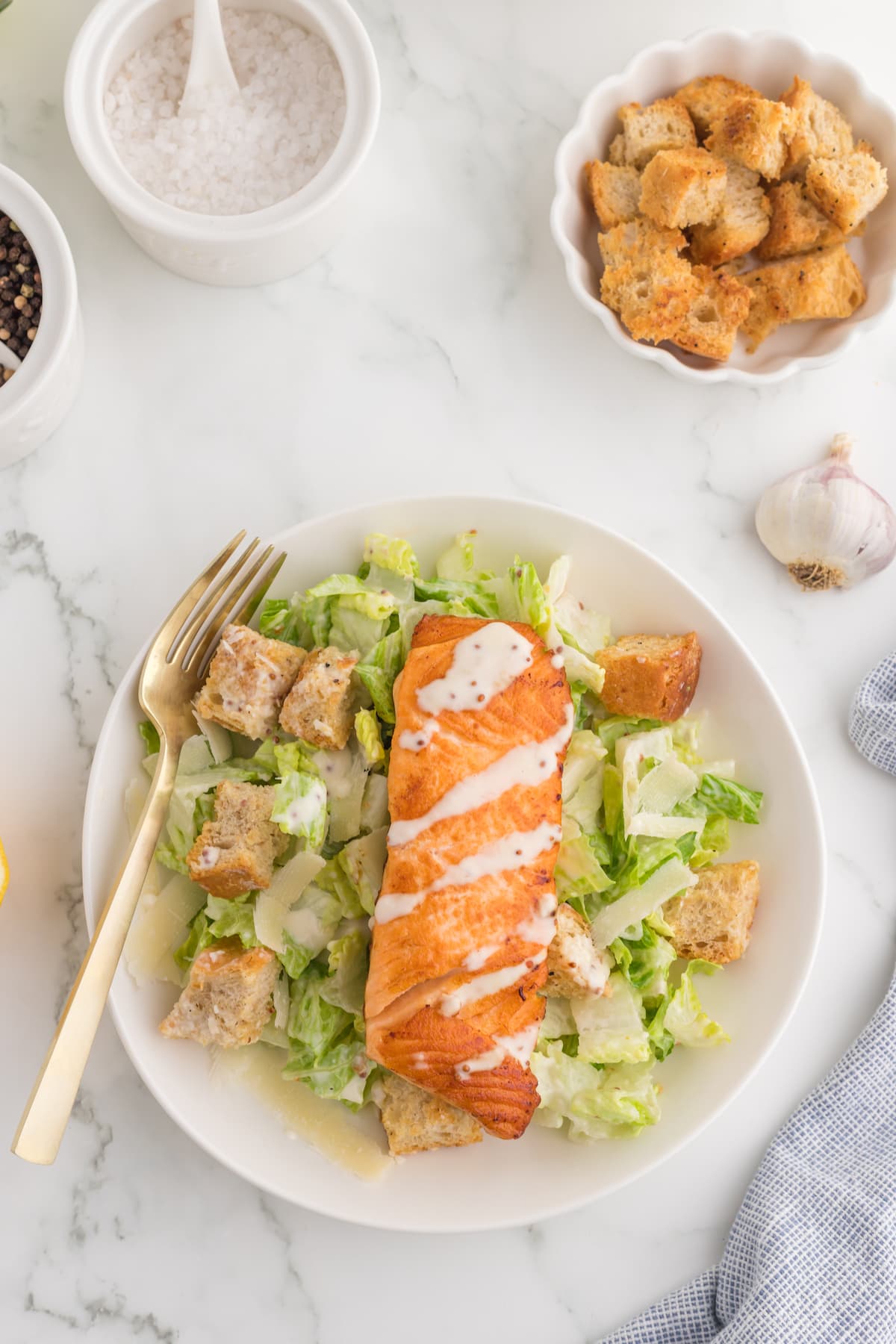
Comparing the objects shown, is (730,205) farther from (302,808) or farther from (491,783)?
(302,808)

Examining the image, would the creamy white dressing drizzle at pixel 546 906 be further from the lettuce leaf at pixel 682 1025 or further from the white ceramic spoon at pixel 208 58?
the white ceramic spoon at pixel 208 58

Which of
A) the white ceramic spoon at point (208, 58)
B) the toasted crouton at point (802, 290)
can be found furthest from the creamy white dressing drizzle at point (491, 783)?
the white ceramic spoon at point (208, 58)

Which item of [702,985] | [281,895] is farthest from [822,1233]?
[281,895]

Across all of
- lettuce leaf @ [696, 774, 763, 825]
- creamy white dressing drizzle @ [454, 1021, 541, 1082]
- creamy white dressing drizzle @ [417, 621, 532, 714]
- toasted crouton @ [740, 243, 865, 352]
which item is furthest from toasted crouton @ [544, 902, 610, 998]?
toasted crouton @ [740, 243, 865, 352]

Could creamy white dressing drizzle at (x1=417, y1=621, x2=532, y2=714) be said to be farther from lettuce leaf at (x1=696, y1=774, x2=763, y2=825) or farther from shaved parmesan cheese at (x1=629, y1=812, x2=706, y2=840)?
lettuce leaf at (x1=696, y1=774, x2=763, y2=825)

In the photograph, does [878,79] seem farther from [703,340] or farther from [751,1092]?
[751,1092]
